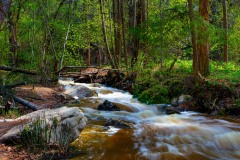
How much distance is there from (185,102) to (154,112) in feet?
4.80

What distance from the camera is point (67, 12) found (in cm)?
1697

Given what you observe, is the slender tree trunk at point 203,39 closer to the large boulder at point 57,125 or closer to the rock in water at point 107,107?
the rock in water at point 107,107

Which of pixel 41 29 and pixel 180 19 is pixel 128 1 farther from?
pixel 180 19

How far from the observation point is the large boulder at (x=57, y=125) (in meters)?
5.45

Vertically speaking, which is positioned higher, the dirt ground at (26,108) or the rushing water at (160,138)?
the dirt ground at (26,108)

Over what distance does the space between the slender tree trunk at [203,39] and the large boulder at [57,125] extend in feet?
23.9

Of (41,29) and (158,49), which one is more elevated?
(41,29)

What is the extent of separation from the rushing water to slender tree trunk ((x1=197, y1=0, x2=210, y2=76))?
3.18m

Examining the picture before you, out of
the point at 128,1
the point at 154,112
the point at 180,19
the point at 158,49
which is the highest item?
the point at 128,1

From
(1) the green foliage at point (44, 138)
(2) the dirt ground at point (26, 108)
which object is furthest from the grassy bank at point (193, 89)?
(1) the green foliage at point (44, 138)

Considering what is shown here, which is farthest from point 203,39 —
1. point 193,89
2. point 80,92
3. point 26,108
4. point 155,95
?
point 26,108

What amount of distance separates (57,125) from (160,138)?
3037 millimetres

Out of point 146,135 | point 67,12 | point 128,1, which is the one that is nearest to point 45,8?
point 67,12

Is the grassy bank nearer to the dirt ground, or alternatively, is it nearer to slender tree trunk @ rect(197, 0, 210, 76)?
slender tree trunk @ rect(197, 0, 210, 76)
